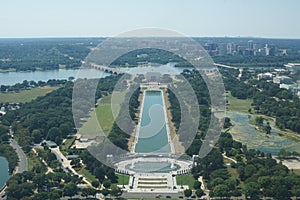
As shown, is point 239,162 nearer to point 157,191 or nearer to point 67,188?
point 157,191

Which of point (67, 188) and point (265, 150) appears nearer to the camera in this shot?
point (67, 188)

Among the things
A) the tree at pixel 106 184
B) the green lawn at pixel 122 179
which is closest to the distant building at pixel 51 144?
the green lawn at pixel 122 179

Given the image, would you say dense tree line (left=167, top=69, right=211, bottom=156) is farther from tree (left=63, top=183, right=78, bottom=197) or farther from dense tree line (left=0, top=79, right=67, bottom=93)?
dense tree line (left=0, top=79, right=67, bottom=93)

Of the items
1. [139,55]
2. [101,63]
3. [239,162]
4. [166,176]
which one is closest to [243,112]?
[239,162]

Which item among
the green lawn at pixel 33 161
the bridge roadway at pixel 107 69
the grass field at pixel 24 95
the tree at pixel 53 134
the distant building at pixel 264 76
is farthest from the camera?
the bridge roadway at pixel 107 69

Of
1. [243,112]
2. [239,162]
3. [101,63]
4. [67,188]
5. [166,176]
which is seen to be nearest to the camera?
[67,188]

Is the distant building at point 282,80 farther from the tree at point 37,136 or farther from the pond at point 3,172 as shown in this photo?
the pond at point 3,172
